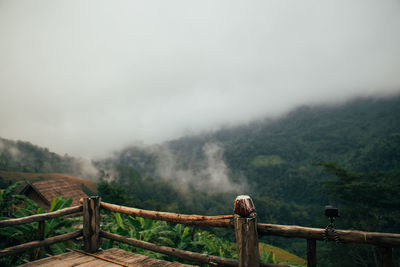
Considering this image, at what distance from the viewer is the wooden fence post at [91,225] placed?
3.15 meters

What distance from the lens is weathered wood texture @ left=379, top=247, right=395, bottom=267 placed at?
1.79 meters

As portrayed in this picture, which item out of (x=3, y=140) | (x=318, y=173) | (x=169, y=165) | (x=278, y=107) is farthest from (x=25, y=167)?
(x=278, y=107)

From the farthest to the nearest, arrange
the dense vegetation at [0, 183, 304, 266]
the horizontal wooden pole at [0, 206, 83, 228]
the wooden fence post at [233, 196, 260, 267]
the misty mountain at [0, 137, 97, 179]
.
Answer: the misty mountain at [0, 137, 97, 179] → the dense vegetation at [0, 183, 304, 266] → the horizontal wooden pole at [0, 206, 83, 228] → the wooden fence post at [233, 196, 260, 267]

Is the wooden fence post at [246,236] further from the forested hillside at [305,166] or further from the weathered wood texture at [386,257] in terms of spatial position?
the forested hillside at [305,166]

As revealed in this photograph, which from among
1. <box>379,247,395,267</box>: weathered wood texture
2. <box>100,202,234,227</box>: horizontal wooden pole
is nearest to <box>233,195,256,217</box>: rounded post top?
<box>100,202,234,227</box>: horizontal wooden pole

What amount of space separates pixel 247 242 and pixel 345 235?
0.79 m

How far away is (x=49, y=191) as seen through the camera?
58.3ft

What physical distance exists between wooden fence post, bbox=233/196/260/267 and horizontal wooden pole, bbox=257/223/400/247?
0.50 feet

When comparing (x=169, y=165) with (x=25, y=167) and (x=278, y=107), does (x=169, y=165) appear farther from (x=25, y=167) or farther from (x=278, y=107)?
(x=278, y=107)

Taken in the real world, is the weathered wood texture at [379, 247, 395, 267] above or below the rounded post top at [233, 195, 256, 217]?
below

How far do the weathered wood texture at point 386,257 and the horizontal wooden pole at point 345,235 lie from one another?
0.23 ft

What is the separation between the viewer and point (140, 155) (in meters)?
142

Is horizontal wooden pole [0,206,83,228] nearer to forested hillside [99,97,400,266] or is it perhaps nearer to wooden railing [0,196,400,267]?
wooden railing [0,196,400,267]

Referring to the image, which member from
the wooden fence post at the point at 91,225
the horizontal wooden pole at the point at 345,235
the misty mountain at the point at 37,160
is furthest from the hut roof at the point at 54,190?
the misty mountain at the point at 37,160
